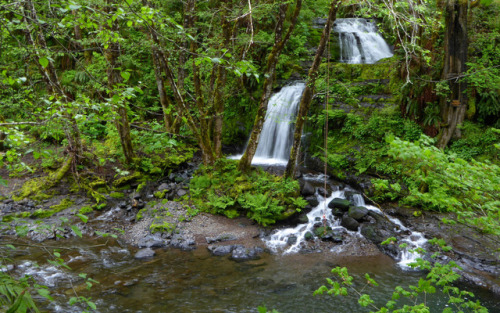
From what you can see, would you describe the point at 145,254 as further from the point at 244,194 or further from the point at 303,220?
the point at 303,220

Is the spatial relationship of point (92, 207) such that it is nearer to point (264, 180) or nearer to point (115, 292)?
point (115, 292)

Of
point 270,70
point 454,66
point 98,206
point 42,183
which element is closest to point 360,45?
point 454,66

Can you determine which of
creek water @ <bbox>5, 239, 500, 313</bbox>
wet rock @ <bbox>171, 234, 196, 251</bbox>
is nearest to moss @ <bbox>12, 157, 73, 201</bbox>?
creek water @ <bbox>5, 239, 500, 313</bbox>

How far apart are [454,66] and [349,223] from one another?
6.04 meters

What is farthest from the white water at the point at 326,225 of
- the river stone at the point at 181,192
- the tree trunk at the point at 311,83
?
the river stone at the point at 181,192

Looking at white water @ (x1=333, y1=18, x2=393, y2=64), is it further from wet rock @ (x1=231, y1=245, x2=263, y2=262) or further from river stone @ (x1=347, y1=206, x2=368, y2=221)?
wet rock @ (x1=231, y1=245, x2=263, y2=262)

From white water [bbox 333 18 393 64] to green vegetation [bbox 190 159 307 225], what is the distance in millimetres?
10773

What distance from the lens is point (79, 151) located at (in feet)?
35.4

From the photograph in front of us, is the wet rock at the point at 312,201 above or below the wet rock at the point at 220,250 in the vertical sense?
above

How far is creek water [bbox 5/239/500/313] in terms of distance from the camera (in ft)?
20.6

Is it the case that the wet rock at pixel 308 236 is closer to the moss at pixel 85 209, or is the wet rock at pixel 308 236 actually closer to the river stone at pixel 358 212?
the river stone at pixel 358 212

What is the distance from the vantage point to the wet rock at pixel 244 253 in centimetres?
826

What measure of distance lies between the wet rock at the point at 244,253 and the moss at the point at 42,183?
6399 mm

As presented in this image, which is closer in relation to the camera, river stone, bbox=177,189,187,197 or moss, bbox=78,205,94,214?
moss, bbox=78,205,94,214
